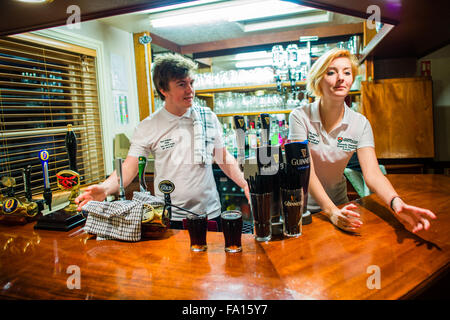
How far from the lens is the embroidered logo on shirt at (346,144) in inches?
72.0

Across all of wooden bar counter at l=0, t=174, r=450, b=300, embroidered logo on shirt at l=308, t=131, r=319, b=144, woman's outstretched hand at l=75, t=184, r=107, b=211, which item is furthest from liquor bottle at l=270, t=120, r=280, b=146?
woman's outstretched hand at l=75, t=184, r=107, b=211

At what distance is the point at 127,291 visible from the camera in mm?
958

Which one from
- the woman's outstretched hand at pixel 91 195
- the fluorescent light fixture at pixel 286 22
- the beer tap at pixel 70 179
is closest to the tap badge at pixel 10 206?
the beer tap at pixel 70 179

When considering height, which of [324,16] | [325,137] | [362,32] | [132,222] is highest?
[324,16]

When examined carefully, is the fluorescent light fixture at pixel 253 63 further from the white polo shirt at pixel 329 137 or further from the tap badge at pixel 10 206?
the tap badge at pixel 10 206

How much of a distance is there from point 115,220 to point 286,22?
365 centimetres

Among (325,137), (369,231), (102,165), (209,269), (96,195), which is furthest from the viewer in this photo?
(102,165)

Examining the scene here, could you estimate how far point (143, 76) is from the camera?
417 centimetres

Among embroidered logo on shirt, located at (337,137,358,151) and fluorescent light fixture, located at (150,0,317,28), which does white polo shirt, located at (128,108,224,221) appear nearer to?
embroidered logo on shirt, located at (337,137,358,151)

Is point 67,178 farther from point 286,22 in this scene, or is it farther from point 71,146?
point 286,22

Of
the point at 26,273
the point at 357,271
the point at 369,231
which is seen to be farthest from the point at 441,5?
the point at 26,273

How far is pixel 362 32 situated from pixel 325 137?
8.20ft

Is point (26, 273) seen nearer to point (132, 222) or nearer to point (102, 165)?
point (132, 222)

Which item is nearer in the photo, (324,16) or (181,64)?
(181,64)
